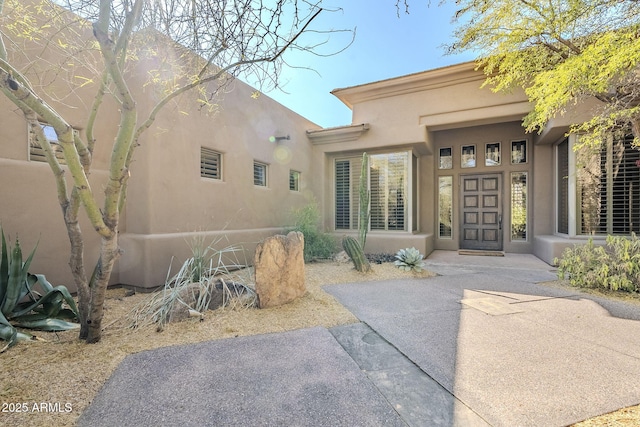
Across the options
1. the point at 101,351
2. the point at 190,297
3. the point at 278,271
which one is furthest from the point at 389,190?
the point at 101,351

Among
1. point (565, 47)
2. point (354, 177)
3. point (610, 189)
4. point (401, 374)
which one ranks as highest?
point (565, 47)

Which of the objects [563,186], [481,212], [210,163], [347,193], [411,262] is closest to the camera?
[210,163]

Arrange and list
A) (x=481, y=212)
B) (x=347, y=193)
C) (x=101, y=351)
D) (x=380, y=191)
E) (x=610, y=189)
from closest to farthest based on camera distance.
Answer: (x=101, y=351)
(x=610, y=189)
(x=380, y=191)
(x=481, y=212)
(x=347, y=193)

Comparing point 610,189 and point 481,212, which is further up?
point 610,189

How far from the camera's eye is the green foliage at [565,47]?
4.55 metres

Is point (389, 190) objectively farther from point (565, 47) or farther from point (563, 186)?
point (565, 47)

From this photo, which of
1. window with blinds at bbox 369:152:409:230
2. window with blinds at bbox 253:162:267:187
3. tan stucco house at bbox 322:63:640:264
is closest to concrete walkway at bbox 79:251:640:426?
tan stucco house at bbox 322:63:640:264

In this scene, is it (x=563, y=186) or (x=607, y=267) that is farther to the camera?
(x=563, y=186)

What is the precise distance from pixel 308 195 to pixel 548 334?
774cm

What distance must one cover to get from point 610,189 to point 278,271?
8.77 meters

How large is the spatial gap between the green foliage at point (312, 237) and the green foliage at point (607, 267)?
5556mm

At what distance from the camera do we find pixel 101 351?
9.36ft

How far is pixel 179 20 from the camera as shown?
3092mm

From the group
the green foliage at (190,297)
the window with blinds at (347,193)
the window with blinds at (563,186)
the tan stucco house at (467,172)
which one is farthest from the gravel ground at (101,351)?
the window with blinds at (563,186)
